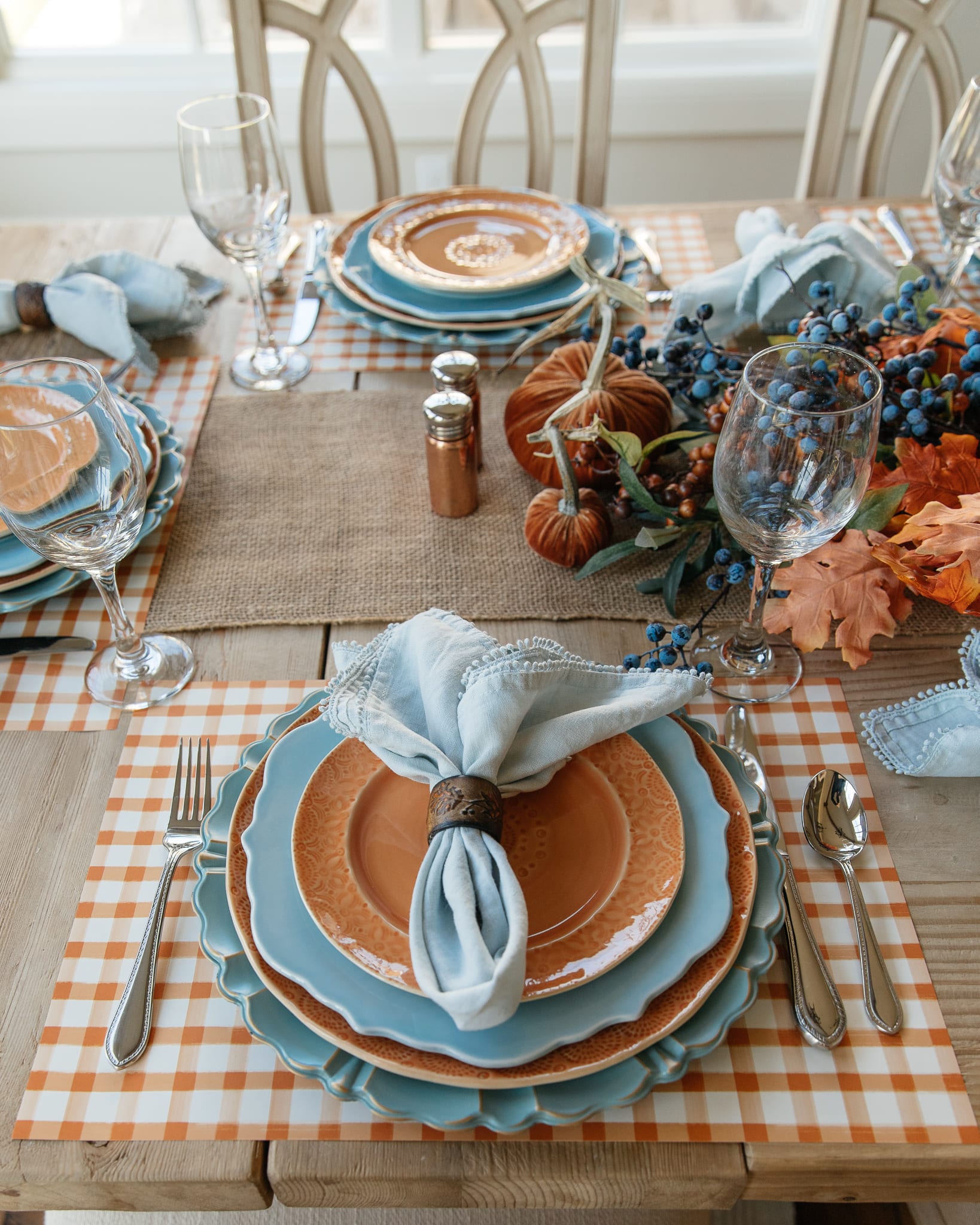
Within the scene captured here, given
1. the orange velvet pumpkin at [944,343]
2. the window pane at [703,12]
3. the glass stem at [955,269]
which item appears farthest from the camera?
the window pane at [703,12]

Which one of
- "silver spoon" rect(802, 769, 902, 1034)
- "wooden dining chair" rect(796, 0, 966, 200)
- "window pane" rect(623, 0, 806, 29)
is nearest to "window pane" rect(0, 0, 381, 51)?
"window pane" rect(623, 0, 806, 29)

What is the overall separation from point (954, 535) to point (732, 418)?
161 millimetres

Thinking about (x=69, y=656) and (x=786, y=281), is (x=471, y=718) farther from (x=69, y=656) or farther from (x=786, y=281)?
(x=786, y=281)

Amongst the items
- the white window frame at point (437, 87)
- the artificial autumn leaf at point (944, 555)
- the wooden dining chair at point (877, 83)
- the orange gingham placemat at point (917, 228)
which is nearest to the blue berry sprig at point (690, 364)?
the artificial autumn leaf at point (944, 555)

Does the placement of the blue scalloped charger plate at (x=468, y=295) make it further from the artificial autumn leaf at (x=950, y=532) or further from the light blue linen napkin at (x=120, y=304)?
the artificial autumn leaf at (x=950, y=532)

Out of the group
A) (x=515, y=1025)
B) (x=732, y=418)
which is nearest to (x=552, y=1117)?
(x=515, y=1025)

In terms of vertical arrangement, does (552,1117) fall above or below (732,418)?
below

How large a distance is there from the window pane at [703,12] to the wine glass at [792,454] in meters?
2.12

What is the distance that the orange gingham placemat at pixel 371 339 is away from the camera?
3.51ft

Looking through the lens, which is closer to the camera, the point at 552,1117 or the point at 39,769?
the point at 552,1117

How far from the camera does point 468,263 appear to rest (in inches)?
44.6

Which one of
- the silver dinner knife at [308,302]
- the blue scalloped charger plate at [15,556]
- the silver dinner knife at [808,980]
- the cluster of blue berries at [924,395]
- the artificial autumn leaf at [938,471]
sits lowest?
the silver dinner knife at [808,980]

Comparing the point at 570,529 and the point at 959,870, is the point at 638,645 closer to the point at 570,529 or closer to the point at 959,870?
the point at 570,529

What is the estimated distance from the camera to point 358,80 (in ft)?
4.65
